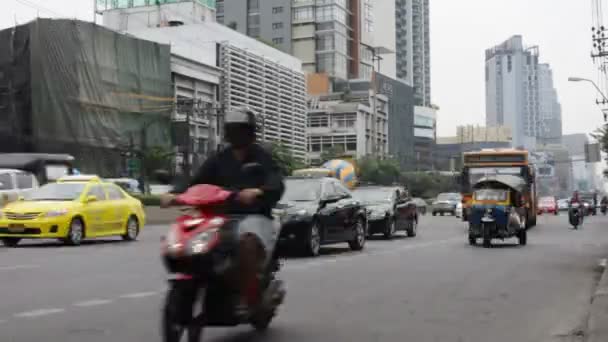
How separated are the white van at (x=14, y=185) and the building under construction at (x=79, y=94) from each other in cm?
3355

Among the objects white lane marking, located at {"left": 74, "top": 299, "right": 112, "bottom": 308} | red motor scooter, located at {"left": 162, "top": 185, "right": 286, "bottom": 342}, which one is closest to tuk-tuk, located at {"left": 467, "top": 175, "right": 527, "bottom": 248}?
white lane marking, located at {"left": 74, "top": 299, "right": 112, "bottom": 308}

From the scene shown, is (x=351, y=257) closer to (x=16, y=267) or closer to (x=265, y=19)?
(x=16, y=267)

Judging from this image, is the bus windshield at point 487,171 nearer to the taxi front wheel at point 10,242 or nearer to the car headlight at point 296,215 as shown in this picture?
the car headlight at point 296,215

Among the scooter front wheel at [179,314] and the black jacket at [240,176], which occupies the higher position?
the black jacket at [240,176]

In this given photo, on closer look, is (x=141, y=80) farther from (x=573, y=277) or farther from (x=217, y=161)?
(x=217, y=161)

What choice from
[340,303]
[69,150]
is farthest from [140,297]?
[69,150]

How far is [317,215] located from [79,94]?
48.7 meters

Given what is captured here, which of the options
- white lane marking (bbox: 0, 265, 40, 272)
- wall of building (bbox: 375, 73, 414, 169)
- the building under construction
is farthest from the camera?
wall of building (bbox: 375, 73, 414, 169)

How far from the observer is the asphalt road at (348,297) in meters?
7.35

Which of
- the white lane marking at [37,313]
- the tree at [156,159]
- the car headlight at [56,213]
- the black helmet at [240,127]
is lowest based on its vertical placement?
the white lane marking at [37,313]

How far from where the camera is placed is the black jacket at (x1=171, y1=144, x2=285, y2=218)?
6391mm

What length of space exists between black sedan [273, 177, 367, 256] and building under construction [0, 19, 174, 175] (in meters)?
43.1

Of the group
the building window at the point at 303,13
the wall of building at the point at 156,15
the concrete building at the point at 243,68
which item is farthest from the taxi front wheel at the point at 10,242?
the building window at the point at 303,13

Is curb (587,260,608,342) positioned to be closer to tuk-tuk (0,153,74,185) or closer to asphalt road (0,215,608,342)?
asphalt road (0,215,608,342)
